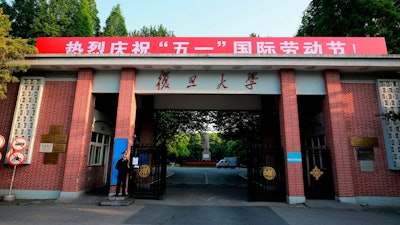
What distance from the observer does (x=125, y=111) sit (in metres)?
10.1

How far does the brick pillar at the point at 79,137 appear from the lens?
31.2 ft

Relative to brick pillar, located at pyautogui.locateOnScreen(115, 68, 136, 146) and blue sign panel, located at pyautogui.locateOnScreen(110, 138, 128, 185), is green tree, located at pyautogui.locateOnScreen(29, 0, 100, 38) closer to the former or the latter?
brick pillar, located at pyautogui.locateOnScreen(115, 68, 136, 146)

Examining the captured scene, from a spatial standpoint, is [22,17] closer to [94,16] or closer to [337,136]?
[94,16]

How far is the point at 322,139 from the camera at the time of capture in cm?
1235

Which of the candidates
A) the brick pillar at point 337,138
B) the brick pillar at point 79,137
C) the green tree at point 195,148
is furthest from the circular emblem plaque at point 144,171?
the green tree at point 195,148

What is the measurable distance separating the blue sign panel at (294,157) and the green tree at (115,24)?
28649mm

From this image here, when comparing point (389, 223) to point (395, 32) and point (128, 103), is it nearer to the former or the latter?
point (128, 103)

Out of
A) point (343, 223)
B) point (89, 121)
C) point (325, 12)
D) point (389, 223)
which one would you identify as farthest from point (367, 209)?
point (325, 12)

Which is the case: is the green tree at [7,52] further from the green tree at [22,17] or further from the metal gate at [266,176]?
the green tree at [22,17]

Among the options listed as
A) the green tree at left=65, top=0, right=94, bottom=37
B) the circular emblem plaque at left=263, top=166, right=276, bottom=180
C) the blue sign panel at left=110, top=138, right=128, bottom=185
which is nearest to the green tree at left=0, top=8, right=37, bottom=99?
the blue sign panel at left=110, top=138, right=128, bottom=185

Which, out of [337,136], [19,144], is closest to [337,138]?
[337,136]

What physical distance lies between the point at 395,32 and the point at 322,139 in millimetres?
11973

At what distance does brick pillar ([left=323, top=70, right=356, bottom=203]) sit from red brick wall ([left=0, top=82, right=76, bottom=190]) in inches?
449

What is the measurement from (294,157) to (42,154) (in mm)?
10722
